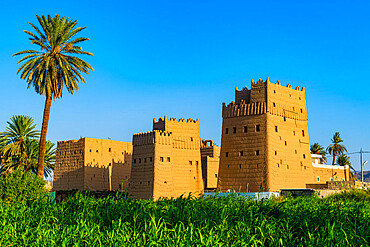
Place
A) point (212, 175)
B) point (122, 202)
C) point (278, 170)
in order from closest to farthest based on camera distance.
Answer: point (122, 202) → point (278, 170) → point (212, 175)

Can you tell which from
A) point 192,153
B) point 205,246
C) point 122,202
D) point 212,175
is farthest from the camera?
point 212,175

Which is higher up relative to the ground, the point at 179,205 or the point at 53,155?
the point at 53,155

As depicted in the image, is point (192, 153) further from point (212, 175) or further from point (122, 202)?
point (122, 202)

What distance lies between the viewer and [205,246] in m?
8.71

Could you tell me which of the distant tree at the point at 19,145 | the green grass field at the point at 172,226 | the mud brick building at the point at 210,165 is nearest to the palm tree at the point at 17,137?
the distant tree at the point at 19,145

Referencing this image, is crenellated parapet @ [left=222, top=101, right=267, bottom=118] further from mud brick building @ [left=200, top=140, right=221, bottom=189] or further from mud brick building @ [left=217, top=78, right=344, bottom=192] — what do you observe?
mud brick building @ [left=200, top=140, right=221, bottom=189]

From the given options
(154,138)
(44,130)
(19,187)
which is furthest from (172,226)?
(154,138)

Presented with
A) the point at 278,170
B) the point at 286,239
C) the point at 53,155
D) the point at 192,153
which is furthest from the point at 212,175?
the point at 286,239

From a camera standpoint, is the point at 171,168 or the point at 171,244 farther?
the point at 171,168

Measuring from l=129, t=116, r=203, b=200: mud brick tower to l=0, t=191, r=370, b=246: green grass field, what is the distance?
35.3 m

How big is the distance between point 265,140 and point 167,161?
1084 cm

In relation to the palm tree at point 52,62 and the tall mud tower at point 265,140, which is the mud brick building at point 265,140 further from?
the palm tree at point 52,62

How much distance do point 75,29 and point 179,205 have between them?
95.2ft

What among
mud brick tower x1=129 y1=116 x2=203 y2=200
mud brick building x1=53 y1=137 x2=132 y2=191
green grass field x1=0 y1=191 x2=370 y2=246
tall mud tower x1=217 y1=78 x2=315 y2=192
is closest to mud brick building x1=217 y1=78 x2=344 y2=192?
tall mud tower x1=217 y1=78 x2=315 y2=192
